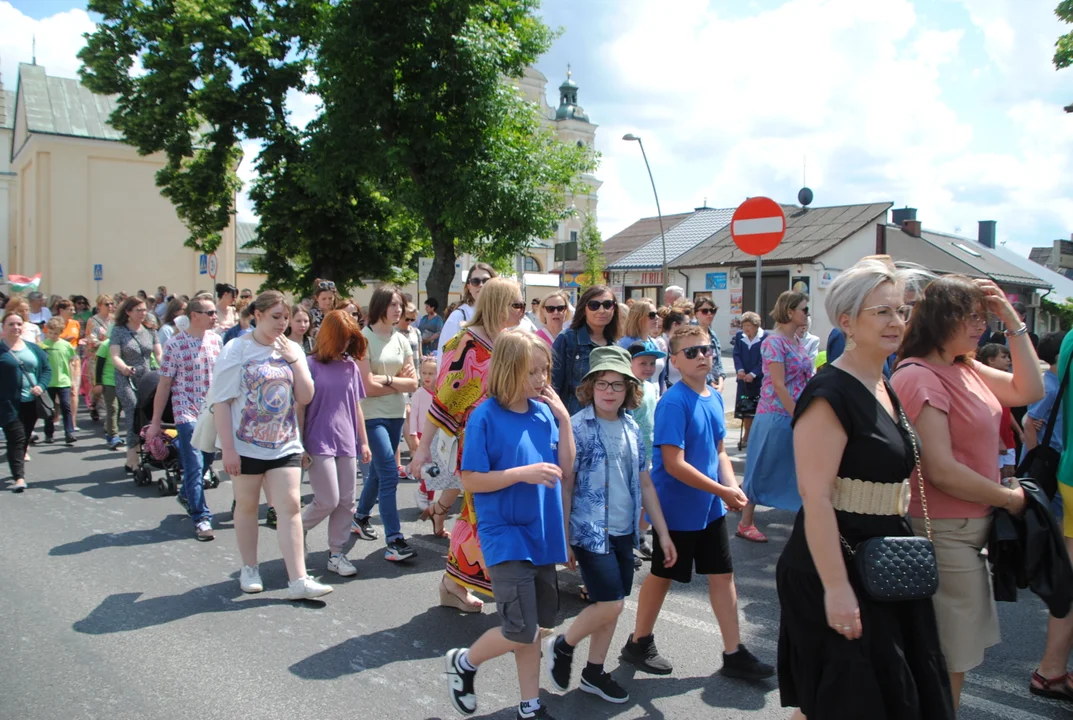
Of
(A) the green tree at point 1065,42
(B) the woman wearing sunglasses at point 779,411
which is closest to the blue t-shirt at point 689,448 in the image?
(B) the woman wearing sunglasses at point 779,411

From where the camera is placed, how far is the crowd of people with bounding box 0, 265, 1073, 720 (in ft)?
8.64

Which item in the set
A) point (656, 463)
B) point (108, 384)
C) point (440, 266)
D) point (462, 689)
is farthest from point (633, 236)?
point (462, 689)

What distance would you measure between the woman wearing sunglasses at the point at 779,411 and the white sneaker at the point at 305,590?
300 centimetres

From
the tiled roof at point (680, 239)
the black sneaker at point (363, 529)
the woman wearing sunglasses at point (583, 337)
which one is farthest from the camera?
the tiled roof at point (680, 239)

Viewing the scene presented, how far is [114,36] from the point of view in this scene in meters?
22.5

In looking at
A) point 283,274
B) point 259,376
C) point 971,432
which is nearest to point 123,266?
point 283,274

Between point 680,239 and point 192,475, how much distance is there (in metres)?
41.7

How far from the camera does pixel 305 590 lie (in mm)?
5141

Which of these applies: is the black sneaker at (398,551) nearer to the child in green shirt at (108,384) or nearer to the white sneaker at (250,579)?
the white sneaker at (250,579)

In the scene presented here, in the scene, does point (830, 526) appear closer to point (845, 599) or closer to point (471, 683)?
point (845, 599)

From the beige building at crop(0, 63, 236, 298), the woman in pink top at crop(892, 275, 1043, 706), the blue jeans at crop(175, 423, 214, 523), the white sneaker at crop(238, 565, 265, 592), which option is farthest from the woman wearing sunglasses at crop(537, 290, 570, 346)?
the beige building at crop(0, 63, 236, 298)

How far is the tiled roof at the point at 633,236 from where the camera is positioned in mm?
50375

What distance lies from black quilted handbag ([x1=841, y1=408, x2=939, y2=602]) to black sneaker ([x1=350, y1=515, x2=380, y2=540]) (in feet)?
15.4

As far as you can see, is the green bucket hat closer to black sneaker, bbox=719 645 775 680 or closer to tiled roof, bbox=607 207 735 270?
black sneaker, bbox=719 645 775 680
